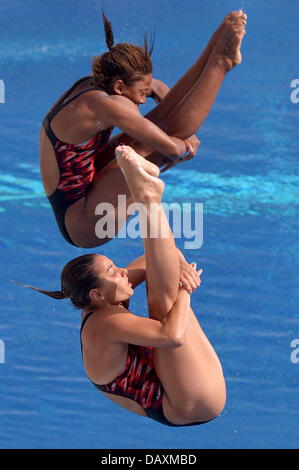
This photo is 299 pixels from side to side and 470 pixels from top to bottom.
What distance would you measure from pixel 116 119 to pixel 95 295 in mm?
828

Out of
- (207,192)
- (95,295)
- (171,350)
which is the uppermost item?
(95,295)

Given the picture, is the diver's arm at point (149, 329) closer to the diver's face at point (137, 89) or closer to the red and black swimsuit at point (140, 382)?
the red and black swimsuit at point (140, 382)

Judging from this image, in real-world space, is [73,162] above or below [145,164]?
below

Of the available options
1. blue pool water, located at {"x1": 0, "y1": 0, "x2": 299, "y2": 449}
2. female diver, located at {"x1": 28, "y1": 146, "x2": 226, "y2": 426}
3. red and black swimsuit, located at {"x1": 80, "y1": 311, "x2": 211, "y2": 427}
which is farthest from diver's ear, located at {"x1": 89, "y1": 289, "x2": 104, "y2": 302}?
blue pool water, located at {"x1": 0, "y1": 0, "x2": 299, "y2": 449}

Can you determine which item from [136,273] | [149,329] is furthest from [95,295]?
[136,273]

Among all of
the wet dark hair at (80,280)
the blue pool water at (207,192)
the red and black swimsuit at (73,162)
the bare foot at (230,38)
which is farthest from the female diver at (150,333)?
the blue pool water at (207,192)

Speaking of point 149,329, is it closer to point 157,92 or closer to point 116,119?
point 116,119

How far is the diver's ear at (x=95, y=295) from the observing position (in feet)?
11.0

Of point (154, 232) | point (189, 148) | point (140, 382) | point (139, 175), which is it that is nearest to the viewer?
point (139, 175)

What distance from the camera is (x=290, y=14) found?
20.8 feet

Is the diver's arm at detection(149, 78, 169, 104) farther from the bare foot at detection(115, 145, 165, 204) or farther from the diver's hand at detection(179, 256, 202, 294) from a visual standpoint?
the diver's hand at detection(179, 256, 202, 294)

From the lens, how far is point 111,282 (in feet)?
11.0

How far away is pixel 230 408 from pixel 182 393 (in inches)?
180

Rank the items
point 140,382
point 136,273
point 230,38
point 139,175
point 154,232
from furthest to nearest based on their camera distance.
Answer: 1. point 136,273
2. point 140,382
3. point 230,38
4. point 154,232
5. point 139,175
